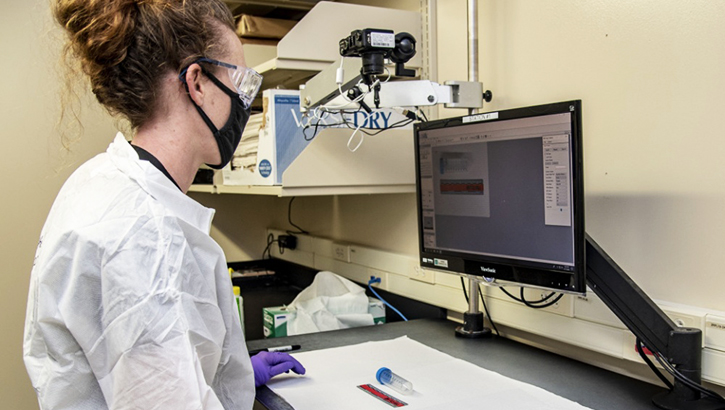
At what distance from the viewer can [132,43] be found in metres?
0.92

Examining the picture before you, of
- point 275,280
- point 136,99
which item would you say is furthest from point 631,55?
point 275,280

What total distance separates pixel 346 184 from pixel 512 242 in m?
0.58

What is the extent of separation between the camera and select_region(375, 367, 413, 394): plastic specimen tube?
1237mm

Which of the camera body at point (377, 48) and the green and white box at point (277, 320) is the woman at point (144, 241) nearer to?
the camera body at point (377, 48)

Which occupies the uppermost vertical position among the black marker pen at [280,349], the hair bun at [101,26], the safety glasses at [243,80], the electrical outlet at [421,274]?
the hair bun at [101,26]

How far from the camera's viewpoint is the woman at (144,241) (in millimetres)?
782

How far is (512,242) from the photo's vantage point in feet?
4.45

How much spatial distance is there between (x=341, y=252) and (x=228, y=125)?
143 centimetres

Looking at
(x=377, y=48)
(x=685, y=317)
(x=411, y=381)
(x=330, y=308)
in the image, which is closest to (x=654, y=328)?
(x=685, y=317)

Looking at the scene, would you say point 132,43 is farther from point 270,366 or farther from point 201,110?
point 270,366

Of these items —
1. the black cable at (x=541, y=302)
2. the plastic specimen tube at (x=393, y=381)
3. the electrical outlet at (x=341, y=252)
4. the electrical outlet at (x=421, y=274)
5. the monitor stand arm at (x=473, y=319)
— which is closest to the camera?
the plastic specimen tube at (x=393, y=381)

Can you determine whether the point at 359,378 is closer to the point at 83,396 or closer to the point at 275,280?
the point at 83,396

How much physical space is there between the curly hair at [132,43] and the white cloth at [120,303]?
0.40ft

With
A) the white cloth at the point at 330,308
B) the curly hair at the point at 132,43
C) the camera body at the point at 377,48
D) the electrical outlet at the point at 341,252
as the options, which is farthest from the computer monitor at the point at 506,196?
the electrical outlet at the point at 341,252
